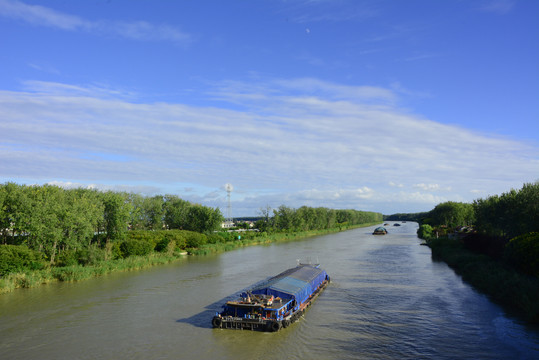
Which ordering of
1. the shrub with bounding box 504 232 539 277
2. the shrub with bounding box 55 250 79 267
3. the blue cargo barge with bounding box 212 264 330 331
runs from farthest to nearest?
the shrub with bounding box 55 250 79 267 < the shrub with bounding box 504 232 539 277 < the blue cargo barge with bounding box 212 264 330 331

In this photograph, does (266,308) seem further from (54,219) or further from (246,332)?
(54,219)

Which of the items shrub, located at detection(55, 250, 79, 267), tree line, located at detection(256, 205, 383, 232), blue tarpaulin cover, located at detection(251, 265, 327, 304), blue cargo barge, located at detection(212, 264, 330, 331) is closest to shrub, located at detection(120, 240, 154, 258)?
shrub, located at detection(55, 250, 79, 267)

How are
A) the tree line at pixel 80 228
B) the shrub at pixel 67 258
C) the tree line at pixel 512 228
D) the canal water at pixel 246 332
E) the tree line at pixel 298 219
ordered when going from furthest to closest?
the tree line at pixel 298 219
the shrub at pixel 67 258
the tree line at pixel 80 228
the tree line at pixel 512 228
the canal water at pixel 246 332

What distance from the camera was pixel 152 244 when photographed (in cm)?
5116

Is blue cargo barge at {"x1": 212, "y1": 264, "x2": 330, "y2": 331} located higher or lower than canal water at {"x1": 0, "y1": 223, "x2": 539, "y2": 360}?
higher

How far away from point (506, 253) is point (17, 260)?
138 feet

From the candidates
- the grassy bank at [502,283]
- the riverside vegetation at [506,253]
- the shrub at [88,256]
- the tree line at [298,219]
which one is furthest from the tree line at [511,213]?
the tree line at [298,219]

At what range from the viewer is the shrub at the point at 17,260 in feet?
104

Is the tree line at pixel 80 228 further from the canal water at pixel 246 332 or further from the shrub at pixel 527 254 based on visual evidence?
the shrub at pixel 527 254

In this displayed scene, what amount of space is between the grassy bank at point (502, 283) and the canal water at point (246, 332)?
3.11ft

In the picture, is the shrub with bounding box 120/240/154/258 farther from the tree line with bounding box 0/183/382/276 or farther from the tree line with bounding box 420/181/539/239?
the tree line with bounding box 420/181/539/239

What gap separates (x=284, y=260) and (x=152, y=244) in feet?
57.6

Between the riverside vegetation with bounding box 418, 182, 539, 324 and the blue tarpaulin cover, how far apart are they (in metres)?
12.3

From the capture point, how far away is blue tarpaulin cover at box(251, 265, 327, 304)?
22.2 meters
